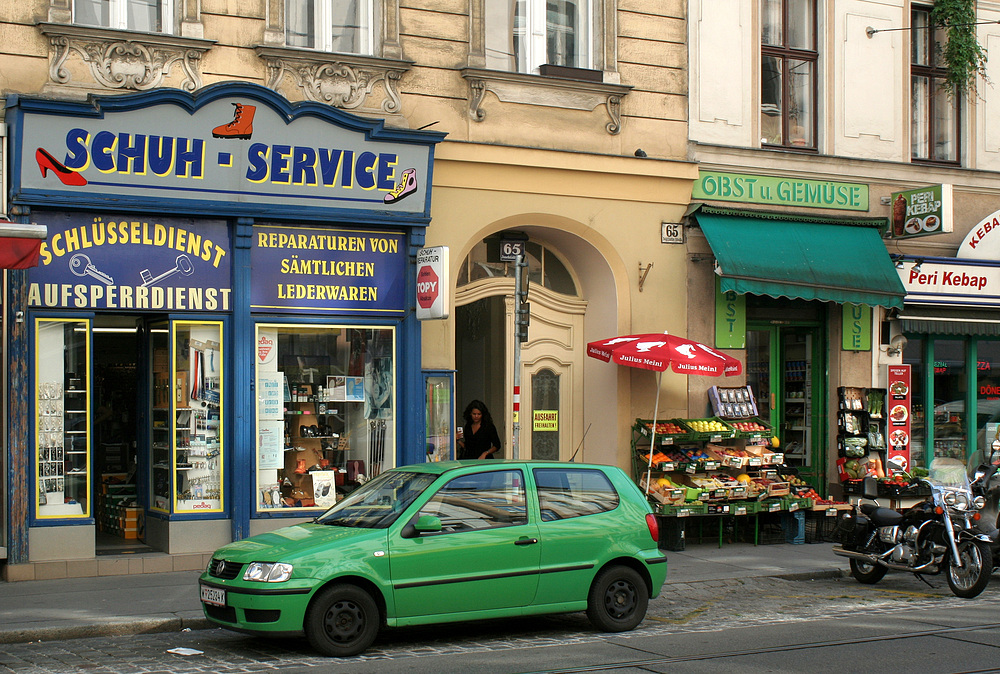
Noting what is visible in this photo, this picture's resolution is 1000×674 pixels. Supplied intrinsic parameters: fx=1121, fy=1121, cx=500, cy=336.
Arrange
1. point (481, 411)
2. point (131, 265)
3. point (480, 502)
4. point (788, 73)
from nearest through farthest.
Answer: point (480, 502)
point (131, 265)
point (481, 411)
point (788, 73)

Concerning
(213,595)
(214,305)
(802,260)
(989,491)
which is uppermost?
(802,260)

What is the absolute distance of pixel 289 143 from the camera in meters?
12.8

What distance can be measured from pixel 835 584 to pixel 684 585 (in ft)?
6.16

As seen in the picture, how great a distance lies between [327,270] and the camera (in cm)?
1320

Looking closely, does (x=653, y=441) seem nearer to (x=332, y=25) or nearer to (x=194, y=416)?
(x=194, y=416)

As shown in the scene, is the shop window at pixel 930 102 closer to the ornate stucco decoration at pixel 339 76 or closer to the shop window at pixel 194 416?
the ornate stucco decoration at pixel 339 76

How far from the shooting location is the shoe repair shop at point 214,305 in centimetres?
1177

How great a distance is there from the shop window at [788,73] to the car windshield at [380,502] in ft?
29.7

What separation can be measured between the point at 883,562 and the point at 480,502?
206 inches

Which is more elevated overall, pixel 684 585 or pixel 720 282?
pixel 720 282

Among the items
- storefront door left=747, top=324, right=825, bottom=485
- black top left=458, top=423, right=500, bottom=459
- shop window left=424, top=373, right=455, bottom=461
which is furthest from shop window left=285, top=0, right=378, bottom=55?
storefront door left=747, top=324, right=825, bottom=485

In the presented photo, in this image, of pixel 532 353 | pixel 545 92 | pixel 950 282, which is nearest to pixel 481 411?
pixel 532 353

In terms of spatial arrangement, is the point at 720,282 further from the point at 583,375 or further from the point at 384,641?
the point at 384,641

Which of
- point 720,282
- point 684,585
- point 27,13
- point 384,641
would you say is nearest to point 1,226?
point 27,13
